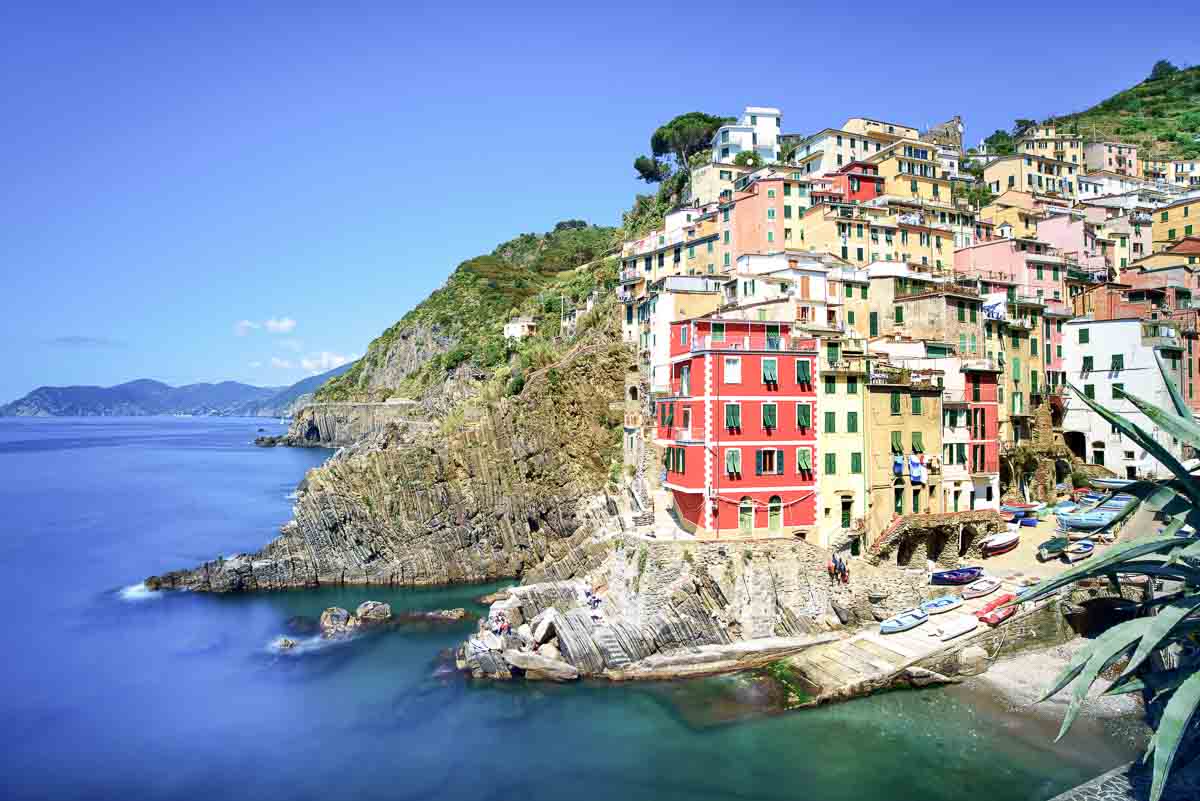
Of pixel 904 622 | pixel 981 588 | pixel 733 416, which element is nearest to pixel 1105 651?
pixel 904 622

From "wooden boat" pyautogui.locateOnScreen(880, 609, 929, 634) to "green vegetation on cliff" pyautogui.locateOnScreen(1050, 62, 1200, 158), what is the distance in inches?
4034

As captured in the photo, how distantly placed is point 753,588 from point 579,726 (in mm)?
10995

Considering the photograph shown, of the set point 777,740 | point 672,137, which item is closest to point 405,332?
point 672,137

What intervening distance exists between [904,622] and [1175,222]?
63212 mm

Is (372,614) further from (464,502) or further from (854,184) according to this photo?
(854,184)

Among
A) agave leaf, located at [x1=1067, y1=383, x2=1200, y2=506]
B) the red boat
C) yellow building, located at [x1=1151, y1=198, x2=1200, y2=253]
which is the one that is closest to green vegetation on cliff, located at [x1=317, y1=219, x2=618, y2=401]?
the red boat

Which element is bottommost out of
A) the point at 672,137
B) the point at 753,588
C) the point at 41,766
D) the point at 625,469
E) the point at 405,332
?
the point at 41,766

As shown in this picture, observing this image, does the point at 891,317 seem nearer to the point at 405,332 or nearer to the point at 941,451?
the point at 941,451

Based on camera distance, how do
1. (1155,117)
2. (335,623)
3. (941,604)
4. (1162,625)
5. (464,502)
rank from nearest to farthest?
(1162,625), (941,604), (335,623), (464,502), (1155,117)

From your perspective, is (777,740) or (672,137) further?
(672,137)

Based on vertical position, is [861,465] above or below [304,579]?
above

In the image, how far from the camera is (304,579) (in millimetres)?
54625

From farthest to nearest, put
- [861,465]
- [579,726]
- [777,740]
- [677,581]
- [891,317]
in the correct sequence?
[891,317] → [861,465] → [677,581] → [579,726] → [777,740]

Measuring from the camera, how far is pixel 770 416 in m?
39.1
